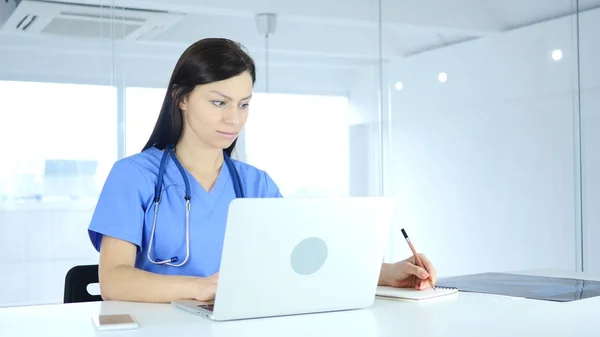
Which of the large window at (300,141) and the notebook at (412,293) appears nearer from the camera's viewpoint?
the notebook at (412,293)

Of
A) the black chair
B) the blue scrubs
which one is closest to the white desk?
the blue scrubs

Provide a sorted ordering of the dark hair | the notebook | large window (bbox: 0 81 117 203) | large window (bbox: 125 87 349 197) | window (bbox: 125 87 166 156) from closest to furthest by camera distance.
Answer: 1. the notebook
2. the dark hair
3. large window (bbox: 0 81 117 203)
4. window (bbox: 125 87 166 156)
5. large window (bbox: 125 87 349 197)

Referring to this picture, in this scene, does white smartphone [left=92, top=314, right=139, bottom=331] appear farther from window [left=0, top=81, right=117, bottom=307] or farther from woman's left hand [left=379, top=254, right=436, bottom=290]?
window [left=0, top=81, right=117, bottom=307]

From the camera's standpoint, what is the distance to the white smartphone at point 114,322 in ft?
4.79

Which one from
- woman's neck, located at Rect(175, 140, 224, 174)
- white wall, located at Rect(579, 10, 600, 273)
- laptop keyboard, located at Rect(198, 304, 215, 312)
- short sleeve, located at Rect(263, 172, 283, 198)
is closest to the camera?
laptop keyboard, located at Rect(198, 304, 215, 312)

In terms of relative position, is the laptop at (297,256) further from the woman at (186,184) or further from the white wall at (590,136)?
the white wall at (590,136)

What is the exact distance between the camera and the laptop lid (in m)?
1.50

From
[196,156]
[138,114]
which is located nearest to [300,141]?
[138,114]

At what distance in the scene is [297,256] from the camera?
1566 millimetres

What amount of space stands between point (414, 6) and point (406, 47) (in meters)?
0.24

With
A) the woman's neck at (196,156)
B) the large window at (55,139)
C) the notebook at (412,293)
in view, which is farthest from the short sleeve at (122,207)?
the large window at (55,139)

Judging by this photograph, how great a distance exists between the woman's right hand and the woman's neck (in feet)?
1.92

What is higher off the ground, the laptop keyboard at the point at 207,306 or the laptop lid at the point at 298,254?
the laptop lid at the point at 298,254

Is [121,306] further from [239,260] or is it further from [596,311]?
[596,311]
